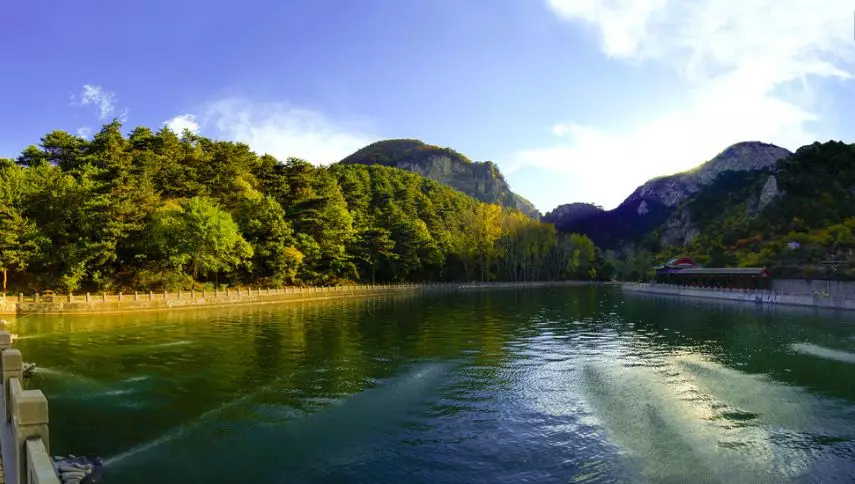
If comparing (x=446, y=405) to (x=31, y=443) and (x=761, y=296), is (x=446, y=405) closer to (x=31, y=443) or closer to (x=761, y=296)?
(x=31, y=443)

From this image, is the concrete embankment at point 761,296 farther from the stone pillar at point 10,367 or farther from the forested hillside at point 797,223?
the stone pillar at point 10,367

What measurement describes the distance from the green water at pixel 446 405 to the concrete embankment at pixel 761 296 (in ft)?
83.6

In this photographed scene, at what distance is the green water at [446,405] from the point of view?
12883 millimetres

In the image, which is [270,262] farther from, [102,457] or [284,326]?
[102,457]

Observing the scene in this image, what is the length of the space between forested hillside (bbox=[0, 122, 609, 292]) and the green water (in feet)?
64.8

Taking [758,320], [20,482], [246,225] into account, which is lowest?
[758,320]

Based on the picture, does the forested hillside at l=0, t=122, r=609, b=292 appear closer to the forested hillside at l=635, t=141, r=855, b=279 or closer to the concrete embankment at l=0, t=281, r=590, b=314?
the concrete embankment at l=0, t=281, r=590, b=314

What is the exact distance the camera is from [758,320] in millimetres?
46281

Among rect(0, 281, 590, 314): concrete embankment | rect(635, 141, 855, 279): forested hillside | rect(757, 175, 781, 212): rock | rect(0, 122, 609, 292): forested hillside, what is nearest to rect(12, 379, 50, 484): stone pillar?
rect(0, 281, 590, 314): concrete embankment

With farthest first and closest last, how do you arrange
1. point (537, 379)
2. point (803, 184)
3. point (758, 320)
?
point (803, 184) < point (758, 320) < point (537, 379)

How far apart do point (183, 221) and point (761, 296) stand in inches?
2736

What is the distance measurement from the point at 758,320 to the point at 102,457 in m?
50.6

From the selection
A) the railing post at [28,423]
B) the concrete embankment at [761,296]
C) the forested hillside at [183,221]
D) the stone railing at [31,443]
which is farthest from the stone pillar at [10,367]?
the concrete embankment at [761,296]

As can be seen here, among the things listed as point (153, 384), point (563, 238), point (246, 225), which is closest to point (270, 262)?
point (246, 225)
